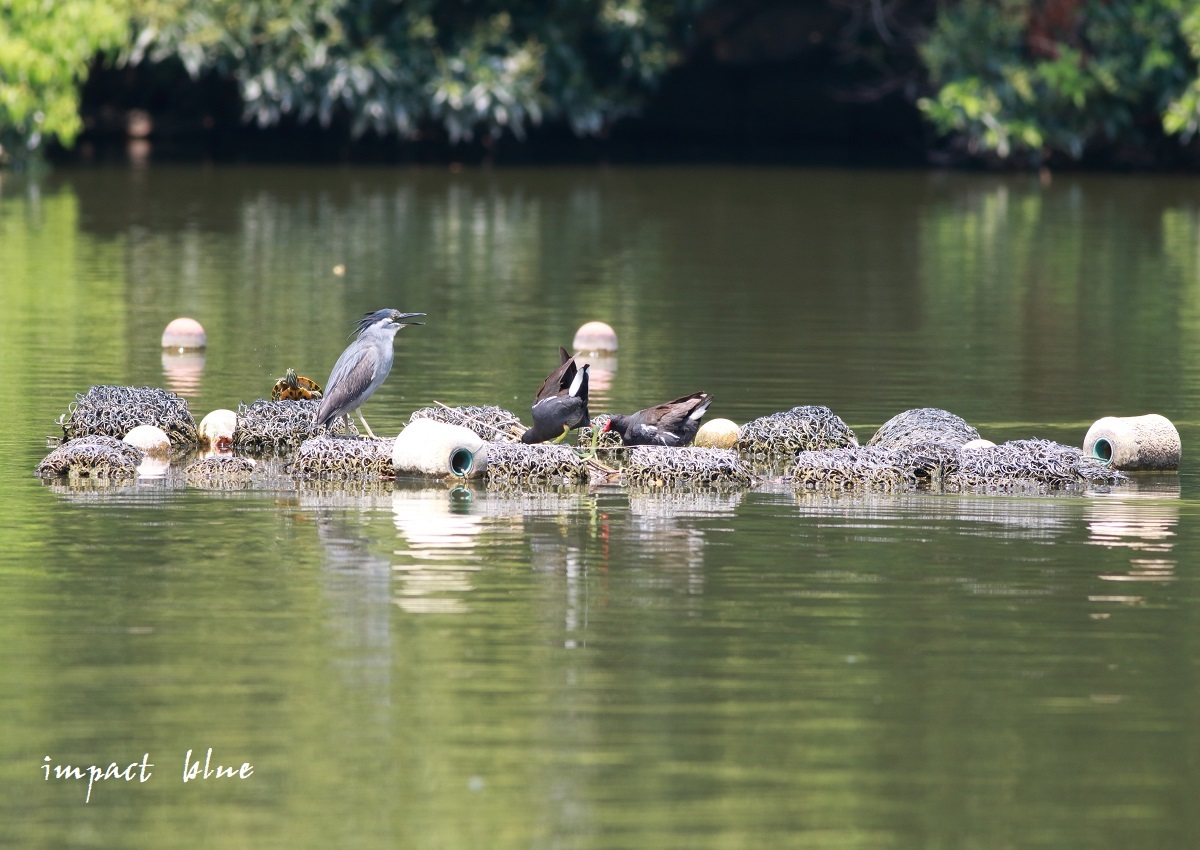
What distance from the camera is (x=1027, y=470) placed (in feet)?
38.7

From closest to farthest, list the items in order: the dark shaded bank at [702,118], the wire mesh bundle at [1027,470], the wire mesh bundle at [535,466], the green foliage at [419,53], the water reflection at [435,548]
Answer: the water reflection at [435,548]
the wire mesh bundle at [1027,470]
the wire mesh bundle at [535,466]
the green foliage at [419,53]
the dark shaded bank at [702,118]

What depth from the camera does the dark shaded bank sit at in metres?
42.0

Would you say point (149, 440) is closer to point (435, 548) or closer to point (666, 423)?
point (666, 423)

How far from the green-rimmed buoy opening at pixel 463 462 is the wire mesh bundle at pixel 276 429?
1091 mm

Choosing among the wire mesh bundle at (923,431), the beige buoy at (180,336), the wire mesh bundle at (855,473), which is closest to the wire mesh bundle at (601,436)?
the wire mesh bundle at (855,473)

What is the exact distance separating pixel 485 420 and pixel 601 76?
28.9m

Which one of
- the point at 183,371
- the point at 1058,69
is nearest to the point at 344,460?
the point at 183,371

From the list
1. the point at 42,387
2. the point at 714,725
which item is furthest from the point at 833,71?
the point at 714,725

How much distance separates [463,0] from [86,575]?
3133 cm

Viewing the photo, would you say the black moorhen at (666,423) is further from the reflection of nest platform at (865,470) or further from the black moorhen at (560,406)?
the reflection of nest platform at (865,470)

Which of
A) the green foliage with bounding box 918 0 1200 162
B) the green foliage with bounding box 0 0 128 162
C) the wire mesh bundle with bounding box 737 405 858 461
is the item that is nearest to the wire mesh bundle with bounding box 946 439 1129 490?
the wire mesh bundle with bounding box 737 405 858 461

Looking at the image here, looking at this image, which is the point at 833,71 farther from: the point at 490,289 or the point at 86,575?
the point at 86,575

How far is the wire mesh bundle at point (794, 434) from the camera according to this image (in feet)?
42.0

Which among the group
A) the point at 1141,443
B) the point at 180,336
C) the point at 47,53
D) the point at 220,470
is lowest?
the point at 220,470
